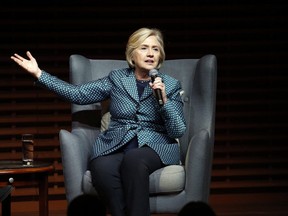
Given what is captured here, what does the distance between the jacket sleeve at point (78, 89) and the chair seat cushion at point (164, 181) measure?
573 millimetres

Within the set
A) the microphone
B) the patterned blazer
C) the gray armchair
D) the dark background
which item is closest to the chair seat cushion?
the gray armchair

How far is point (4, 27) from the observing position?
5.74 meters

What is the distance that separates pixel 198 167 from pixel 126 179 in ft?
1.54

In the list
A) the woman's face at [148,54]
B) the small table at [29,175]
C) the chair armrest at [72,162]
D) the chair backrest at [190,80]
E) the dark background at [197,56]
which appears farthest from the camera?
the dark background at [197,56]

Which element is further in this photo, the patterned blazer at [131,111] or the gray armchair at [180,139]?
the patterned blazer at [131,111]

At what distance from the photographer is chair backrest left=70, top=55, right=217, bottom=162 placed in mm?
4348

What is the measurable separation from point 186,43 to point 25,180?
2.60 meters

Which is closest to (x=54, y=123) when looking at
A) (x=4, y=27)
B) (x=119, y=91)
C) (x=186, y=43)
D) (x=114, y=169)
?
(x=4, y=27)

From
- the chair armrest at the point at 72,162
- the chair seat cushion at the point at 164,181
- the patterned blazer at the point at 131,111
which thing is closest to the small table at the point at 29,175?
the chair armrest at the point at 72,162

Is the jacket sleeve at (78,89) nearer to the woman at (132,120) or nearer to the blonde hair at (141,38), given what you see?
the woman at (132,120)

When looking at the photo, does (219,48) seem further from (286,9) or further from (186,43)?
(286,9)

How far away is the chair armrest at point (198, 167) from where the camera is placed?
3877 mm

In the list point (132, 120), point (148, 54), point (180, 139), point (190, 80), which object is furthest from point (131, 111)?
point (190, 80)

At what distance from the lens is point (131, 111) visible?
13.6 ft
